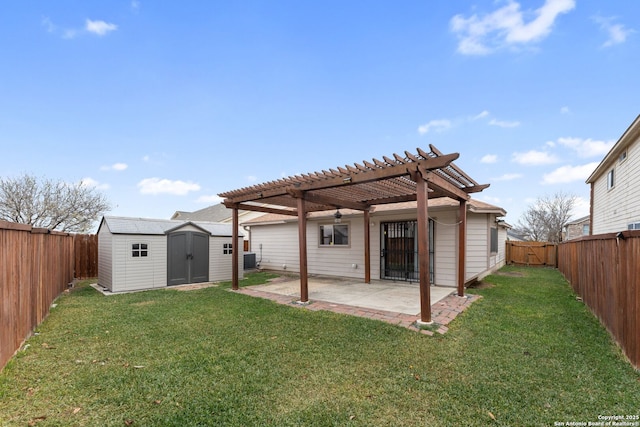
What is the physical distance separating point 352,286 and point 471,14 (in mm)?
7978

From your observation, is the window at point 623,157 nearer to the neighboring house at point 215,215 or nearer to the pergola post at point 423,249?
the pergola post at point 423,249

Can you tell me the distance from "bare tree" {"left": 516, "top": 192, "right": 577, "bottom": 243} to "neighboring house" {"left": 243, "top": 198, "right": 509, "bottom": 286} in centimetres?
1522

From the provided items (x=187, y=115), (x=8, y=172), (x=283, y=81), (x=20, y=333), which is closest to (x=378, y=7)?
(x=283, y=81)

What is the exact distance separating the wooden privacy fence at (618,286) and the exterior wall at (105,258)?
33.9 ft

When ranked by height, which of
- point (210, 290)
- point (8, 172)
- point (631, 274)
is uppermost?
point (8, 172)

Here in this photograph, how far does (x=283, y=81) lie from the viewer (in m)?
10.8

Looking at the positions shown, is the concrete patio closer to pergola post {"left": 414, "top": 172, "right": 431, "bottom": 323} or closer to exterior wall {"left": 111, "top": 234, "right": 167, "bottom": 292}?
pergola post {"left": 414, "top": 172, "right": 431, "bottom": 323}

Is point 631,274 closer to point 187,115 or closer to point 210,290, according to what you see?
point 210,290

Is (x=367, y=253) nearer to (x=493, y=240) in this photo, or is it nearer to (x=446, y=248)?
(x=446, y=248)

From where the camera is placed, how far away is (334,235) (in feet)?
33.6

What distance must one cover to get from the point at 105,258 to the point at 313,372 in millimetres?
8350

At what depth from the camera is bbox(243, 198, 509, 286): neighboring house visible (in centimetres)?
802

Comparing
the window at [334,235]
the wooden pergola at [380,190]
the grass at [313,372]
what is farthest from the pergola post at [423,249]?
the window at [334,235]

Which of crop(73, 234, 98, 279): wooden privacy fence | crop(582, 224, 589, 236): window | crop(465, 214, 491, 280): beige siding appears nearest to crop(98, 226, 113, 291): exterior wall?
crop(73, 234, 98, 279): wooden privacy fence
